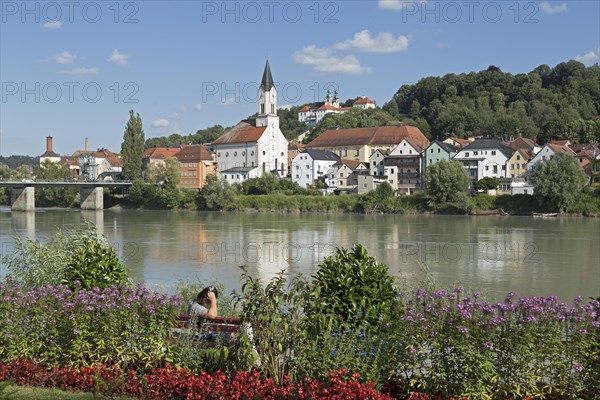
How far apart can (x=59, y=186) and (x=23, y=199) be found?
19.3 ft

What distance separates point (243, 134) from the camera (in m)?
98.6

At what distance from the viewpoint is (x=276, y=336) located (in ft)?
18.8

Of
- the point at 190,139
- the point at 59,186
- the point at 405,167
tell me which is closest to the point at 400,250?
the point at 405,167

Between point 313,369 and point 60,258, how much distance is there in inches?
275

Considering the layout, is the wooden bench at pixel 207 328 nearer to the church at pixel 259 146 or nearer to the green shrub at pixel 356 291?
the green shrub at pixel 356 291

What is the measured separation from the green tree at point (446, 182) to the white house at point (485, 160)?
383 inches

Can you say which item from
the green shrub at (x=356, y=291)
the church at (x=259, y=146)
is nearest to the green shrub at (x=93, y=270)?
the green shrub at (x=356, y=291)

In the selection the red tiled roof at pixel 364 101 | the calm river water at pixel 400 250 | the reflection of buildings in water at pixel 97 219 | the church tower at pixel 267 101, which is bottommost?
the calm river water at pixel 400 250

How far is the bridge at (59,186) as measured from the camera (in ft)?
234

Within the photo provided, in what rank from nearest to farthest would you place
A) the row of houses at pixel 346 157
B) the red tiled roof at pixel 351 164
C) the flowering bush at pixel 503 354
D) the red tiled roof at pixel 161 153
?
the flowering bush at pixel 503 354, the row of houses at pixel 346 157, the red tiled roof at pixel 351 164, the red tiled roof at pixel 161 153

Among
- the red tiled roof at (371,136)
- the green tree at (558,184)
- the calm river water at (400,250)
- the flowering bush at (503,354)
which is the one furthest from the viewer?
the red tiled roof at (371,136)

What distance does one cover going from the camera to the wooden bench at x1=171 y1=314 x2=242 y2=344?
21.0ft

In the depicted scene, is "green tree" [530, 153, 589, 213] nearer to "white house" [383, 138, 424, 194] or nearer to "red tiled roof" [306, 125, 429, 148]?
"white house" [383, 138, 424, 194]

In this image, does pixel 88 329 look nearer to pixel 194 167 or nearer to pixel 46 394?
pixel 46 394
